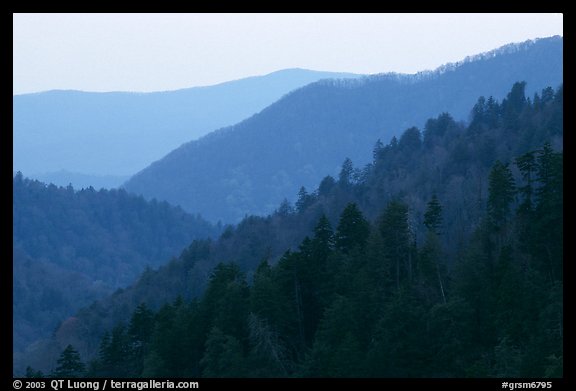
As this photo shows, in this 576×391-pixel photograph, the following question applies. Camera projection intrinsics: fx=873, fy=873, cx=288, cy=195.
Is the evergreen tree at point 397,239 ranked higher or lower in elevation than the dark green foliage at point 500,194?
lower

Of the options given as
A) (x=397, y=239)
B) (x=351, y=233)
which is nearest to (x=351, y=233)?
(x=351, y=233)

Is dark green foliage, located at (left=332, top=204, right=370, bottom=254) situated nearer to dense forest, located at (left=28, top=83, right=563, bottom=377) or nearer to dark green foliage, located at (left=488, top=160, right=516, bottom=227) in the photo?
dense forest, located at (left=28, top=83, right=563, bottom=377)

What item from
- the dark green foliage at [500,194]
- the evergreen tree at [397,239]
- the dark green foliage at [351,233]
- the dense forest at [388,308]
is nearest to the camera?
the dense forest at [388,308]

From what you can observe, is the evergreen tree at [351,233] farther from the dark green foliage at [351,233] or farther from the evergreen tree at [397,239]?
the evergreen tree at [397,239]

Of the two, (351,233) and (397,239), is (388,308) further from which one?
(351,233)

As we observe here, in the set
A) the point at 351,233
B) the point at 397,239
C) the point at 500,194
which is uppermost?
the point at 500,194

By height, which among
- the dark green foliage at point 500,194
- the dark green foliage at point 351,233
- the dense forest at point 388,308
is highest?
the dark green foliage at point 500,194

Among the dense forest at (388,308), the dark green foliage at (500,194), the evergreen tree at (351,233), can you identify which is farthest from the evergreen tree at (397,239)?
the dark green foliage at (500,194)

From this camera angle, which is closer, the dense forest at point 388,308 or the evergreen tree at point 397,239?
the dense forest at point 388,308

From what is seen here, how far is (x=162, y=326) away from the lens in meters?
50.0

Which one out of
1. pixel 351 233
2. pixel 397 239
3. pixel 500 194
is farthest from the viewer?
pixel 351 233

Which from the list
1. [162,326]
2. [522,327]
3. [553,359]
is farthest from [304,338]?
[553,359]
